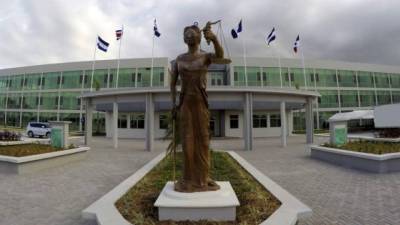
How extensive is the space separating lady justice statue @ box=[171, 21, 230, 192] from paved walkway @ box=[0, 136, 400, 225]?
6.83ft

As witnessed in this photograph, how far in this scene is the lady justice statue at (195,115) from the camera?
17.7ft

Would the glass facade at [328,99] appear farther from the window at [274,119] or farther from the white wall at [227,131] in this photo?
the white wall at [227,131]

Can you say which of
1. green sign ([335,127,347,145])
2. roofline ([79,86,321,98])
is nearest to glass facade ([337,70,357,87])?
roofline ([79,86,321,98])

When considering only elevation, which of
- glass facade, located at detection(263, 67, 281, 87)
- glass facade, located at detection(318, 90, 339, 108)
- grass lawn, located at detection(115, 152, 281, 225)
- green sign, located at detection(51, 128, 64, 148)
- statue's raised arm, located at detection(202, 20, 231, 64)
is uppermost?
glass facade, located at detection(263, 67, 281, 87)

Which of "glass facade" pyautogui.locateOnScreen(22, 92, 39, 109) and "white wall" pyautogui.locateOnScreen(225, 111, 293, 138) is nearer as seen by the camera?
"white wall" pyautogui.locateOnScreen(225, 111, 293, 138)

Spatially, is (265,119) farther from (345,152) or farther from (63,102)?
(63,102)

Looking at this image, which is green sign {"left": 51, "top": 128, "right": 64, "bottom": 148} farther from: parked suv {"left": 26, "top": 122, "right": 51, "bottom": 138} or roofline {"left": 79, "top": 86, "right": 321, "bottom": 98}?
parked suv {"left": 26, "top": 122, "right": 51, "bottom": 138}

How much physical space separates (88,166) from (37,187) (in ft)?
13.4

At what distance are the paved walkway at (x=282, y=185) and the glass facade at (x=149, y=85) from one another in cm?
3048

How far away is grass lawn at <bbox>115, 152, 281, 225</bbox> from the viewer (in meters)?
4.82

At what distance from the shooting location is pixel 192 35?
545 centimetres

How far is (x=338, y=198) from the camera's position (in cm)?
703

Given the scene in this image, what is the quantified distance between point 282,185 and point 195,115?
464 cm

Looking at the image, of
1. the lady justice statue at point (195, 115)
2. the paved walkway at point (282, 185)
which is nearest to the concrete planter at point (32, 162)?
the paved walkway at point (282, 185)
